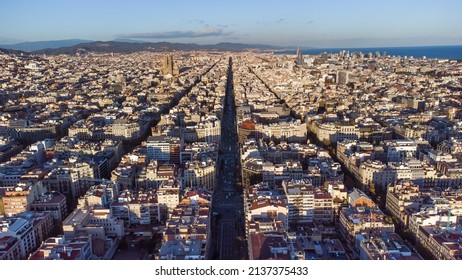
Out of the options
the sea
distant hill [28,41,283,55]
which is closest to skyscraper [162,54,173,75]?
the sea

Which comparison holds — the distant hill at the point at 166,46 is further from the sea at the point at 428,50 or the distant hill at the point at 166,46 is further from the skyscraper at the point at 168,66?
the skyscraper at the point at 168,66

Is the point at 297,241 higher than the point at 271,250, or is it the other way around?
the point at 271,250

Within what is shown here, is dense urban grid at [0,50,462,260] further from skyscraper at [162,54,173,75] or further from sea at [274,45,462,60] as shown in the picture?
skyscraper at [162,54,173,75]

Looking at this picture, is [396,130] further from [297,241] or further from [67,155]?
[67,155]

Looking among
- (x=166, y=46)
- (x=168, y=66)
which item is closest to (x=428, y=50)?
(x=168, y=66)

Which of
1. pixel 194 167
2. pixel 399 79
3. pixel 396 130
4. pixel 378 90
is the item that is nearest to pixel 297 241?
pixel 194 167

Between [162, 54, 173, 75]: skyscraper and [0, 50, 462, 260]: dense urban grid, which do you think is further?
[162, 54, 173, 75]: skyscraper

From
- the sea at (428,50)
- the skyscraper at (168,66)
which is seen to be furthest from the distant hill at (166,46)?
the skyscraper at (168,66)

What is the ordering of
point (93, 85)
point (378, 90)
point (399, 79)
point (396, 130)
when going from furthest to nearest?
1. point (399, 79)
2. point (93, 85)
3. point (378, 90)
4. point (396, 130)
